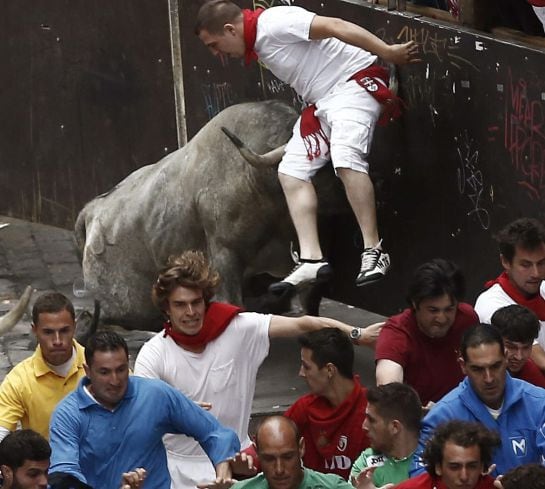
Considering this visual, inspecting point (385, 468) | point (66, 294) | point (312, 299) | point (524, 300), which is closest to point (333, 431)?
point (385, 468)

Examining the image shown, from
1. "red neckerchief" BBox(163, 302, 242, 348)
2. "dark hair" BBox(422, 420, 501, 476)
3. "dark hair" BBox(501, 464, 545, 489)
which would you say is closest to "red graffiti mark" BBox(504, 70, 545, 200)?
"red neckerchief" BBox(163, 302, 242, 348)

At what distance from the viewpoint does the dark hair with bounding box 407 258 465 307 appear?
916cm

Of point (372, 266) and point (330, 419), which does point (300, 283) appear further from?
point (330, 419)

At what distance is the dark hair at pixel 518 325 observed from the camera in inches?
348

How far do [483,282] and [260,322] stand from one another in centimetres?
244

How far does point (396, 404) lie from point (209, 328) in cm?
153

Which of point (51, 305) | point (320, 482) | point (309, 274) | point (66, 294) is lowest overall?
point (66, 294)

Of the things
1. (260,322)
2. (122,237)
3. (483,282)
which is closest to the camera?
(260,322)

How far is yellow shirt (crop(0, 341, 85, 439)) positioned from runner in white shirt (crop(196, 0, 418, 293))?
238 cm

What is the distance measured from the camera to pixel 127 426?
28.5 ft

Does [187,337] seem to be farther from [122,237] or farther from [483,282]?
[122,237]

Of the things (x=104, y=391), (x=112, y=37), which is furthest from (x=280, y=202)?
(x=112, y=37)

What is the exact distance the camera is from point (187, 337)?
31.0 ft

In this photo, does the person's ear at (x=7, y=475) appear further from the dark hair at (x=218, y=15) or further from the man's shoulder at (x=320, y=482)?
the dark hair at (x=218, y=15)
